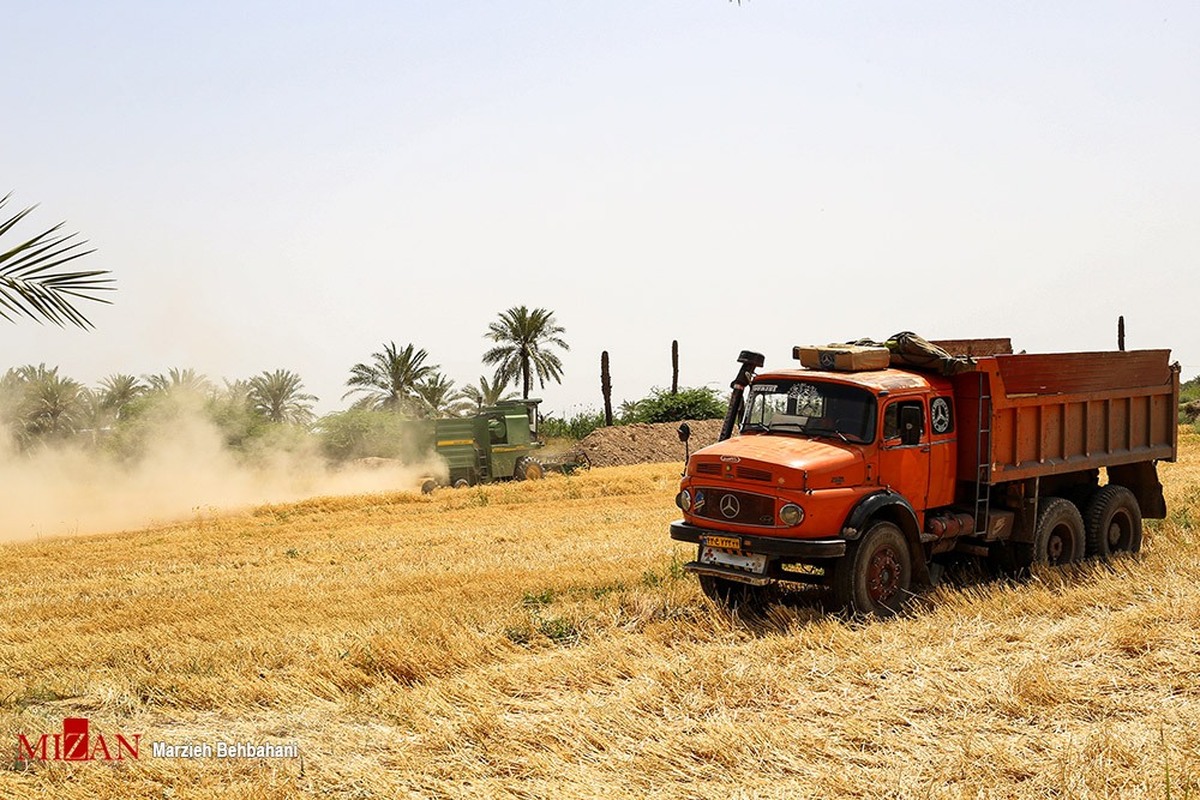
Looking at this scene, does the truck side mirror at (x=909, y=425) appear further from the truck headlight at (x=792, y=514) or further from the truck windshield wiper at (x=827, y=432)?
the truck headlight at (x=792, y=514)

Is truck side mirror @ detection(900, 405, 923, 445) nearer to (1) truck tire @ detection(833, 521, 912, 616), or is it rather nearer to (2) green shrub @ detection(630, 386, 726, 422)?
(1) truck tire @ detection(833, 521, 912, 616)

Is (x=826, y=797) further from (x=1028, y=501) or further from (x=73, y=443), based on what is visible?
(x=73, y=443)

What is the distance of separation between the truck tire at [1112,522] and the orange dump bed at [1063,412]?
458 mm

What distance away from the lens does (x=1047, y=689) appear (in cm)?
820

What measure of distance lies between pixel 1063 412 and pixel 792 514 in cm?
480

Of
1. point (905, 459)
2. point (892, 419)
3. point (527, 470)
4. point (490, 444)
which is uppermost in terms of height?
point (892, 419)

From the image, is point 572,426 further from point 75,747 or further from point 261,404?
point 75,747

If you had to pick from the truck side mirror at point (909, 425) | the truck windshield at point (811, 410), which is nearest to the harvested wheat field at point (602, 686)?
the truck side mirror at point (909, 425)

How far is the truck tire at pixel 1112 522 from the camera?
14422 mm

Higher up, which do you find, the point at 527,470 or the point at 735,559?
the point at 735,559

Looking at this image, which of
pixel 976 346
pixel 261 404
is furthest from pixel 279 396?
pixel 976 346

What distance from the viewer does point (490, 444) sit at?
3259 centimetres

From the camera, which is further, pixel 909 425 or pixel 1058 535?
Result: pixel 1058 535

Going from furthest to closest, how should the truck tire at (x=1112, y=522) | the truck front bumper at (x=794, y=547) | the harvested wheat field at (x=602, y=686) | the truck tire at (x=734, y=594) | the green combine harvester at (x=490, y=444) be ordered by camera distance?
the green combine harvester at (x=490, y=444) < the truck tire at (x=1112, y=522) < the truck tire at (x=734, y=594) < the truck front bumper at (x=794, y=547) < the harvested wheat field at (x=602, y=686)
